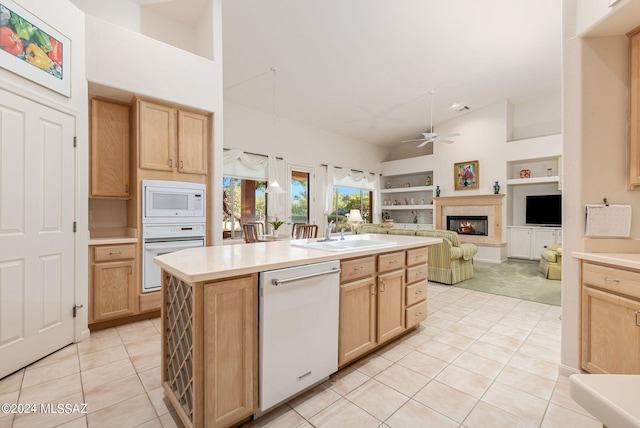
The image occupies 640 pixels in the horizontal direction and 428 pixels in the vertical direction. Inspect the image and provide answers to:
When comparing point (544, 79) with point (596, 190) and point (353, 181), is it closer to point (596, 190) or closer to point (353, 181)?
point (353, 181)

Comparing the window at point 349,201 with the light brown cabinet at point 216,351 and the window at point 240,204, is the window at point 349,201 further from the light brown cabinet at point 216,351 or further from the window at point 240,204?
the light brown cabinet at point 216,351

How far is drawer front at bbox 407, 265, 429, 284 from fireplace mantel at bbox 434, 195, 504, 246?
5.15 m

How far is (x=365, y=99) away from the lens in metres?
6.20

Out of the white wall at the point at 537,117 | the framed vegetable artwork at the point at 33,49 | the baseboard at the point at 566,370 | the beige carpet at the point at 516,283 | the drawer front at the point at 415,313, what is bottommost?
the beige carpet at the point at 516,283

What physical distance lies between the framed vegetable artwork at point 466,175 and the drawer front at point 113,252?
7520 mm

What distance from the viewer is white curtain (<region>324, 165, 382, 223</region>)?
7.56 meters

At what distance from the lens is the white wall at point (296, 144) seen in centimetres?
584

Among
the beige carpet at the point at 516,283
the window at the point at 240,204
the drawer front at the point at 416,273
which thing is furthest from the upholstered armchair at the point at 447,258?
the window at the point at 240,204

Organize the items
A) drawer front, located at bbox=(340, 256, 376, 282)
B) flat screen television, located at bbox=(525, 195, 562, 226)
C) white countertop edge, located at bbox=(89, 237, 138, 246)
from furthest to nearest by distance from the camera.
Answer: flat screen television, located at bbox=(525, 195, 562, 226) < white countertop edge, located at bbox=(89, 237, 138, 246) < drawer front, located at bbox=(340, 256, 376, 282)

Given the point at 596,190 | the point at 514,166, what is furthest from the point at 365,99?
the point at 596,190

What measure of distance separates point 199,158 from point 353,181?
562cm

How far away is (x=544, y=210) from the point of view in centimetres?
671

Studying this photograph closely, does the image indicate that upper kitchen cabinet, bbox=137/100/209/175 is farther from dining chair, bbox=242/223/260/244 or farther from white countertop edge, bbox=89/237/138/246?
dining chair, bbox=242/223/260/244

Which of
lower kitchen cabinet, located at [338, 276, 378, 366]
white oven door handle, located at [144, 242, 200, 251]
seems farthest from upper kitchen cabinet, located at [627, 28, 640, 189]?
white oven door handle, located at [144, 242, 200, 251]
